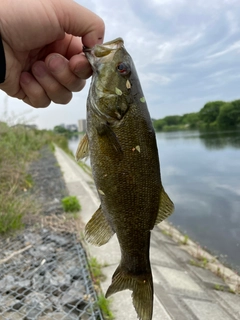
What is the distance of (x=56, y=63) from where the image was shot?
2.39 metres

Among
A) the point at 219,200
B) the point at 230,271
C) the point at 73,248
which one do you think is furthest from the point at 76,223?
the point at 219,200

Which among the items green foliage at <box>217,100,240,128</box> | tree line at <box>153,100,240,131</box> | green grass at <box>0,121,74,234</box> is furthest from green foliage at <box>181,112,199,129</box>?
green grass at <box>0,121,74,234</box>

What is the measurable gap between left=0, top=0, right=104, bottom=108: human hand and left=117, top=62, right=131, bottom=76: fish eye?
1.25 ft

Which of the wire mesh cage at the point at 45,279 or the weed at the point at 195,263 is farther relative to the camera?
the weed at the point at 195,263

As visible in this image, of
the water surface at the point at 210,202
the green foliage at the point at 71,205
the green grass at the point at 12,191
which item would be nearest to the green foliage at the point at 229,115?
the water surface at the point at 210,202

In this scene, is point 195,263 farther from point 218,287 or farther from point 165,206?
point 165,206

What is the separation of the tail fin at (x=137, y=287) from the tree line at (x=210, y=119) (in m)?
20.2

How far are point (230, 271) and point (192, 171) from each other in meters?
8.53

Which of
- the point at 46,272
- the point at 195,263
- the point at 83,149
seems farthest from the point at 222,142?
the point at 83,149

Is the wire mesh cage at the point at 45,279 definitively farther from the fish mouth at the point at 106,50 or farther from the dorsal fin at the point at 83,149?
the fish mouth at the point at 106,50

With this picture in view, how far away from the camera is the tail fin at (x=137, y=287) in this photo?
1.99 metres

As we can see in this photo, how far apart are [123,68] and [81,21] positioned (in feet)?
1.84

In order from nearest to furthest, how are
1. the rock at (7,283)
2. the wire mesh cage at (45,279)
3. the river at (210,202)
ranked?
the wire mesh cage at (45,279) → the rock at (7,283) → the river at (210,202)

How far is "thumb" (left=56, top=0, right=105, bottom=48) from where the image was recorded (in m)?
2.22
